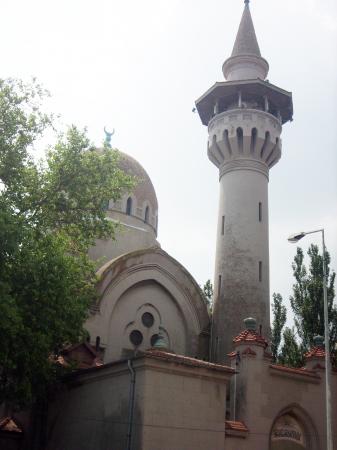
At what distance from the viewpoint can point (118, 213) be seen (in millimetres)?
29359

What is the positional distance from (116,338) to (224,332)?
469 cm

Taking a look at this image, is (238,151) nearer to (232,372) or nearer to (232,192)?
(232,192)

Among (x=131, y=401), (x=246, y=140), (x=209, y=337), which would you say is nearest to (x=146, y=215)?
→ (x=246, y=140)

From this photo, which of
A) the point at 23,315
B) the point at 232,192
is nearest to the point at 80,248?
the point at 23,315

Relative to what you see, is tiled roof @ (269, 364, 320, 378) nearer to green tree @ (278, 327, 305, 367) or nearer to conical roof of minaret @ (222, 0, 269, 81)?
green tree @ (278, 327, 305, 367)

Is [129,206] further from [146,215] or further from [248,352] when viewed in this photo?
[248,352]

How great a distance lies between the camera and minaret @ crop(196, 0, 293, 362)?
979 inches

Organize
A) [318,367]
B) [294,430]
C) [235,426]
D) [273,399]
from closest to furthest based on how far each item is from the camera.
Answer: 1. [235,426]
2. [273,399]
3. [294,430]
4. [318,367]

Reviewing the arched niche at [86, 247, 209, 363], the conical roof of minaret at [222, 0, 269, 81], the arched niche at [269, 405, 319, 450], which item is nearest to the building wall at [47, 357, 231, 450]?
the arched niche at [269, 405, 319, 450]

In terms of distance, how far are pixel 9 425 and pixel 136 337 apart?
596 cm

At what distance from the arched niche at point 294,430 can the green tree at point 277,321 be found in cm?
1029

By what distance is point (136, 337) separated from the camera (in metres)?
23.8

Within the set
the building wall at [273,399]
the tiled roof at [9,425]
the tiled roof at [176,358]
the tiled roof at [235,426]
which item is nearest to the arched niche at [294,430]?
the building wall at [273,399]

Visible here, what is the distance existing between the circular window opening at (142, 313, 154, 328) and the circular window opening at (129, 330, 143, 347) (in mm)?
529
